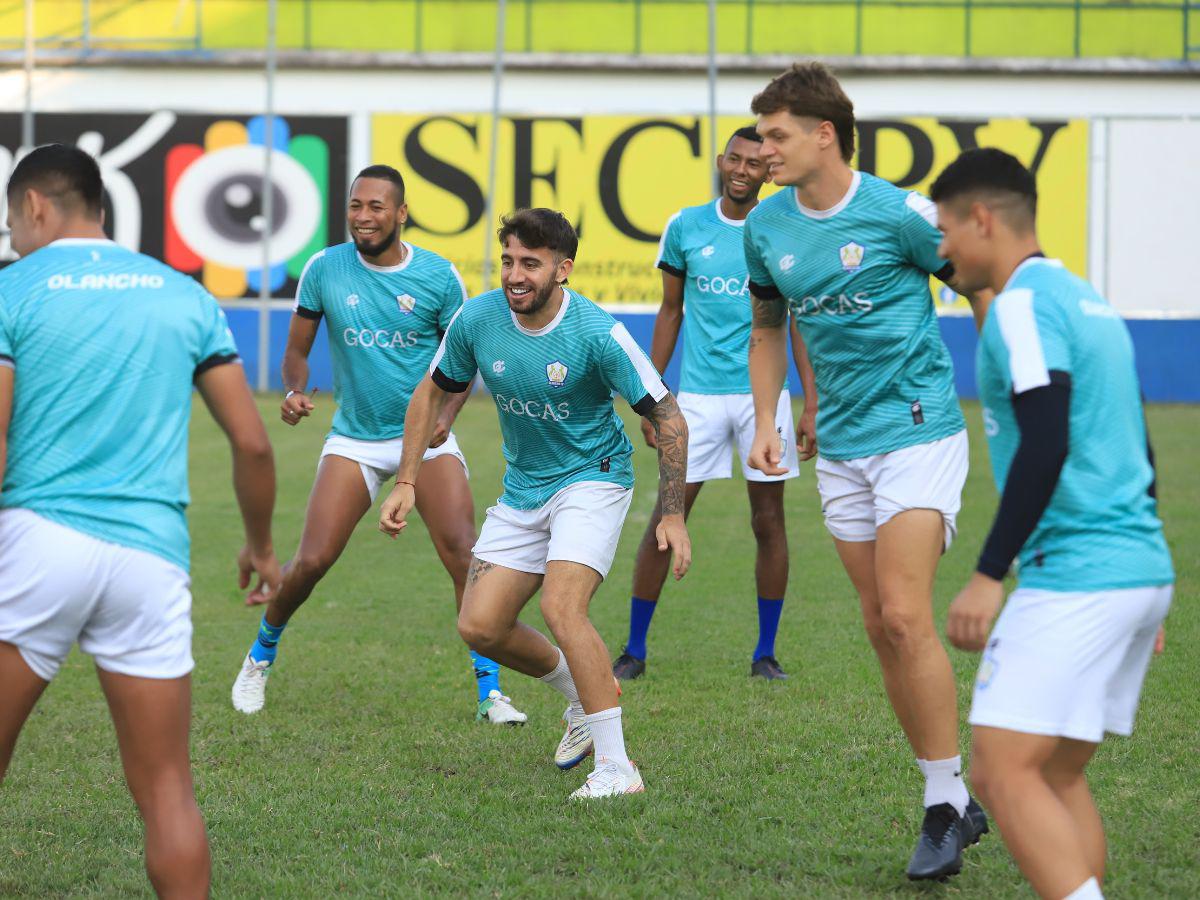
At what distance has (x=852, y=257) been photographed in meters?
5.12

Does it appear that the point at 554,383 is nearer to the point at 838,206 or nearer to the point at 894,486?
the point at 838,206

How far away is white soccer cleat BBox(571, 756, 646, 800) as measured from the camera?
220 inches

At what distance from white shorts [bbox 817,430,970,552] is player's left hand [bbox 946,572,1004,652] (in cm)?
135

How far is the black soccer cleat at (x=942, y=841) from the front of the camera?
4648 mm

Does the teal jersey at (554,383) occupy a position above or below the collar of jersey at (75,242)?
below

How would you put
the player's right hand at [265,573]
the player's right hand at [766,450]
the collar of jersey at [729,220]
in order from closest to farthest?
the player's right hand at [265,573] < the player's right hand at [766,450] < the collar of jersey at [729,220]

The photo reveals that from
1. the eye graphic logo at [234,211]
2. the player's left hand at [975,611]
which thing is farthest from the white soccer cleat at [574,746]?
the eye graphic logo at [234,211]

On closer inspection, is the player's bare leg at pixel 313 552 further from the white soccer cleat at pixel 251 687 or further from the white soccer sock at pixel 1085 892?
the white soccer sock at pixel 1085 892

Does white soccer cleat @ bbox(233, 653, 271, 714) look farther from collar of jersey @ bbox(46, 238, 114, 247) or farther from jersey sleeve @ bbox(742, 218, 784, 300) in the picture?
collar of jersey @ bbox(46, 238, 114, 247)

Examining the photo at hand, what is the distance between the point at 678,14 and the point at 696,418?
22226 millimetres

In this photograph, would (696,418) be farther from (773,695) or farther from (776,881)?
(776,881)

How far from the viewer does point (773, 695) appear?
7.18 meters

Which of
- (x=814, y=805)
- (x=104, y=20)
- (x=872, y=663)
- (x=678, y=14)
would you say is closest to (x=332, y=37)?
(x=104, y=20)

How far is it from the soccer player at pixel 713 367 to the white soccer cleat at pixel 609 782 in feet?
7.01
